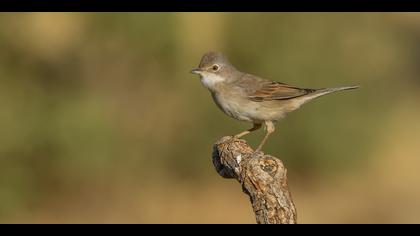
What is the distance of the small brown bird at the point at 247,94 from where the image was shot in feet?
26.3

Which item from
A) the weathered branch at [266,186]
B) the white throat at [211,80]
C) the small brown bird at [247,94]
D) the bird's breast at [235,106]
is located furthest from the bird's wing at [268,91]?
the weathered branch at [266,186]

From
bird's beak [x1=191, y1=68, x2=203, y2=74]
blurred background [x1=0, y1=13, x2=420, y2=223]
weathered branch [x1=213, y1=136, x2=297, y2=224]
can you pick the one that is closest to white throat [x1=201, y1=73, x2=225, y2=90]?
bird's beak [x1=191, y1=68, x2=203, y2=74]

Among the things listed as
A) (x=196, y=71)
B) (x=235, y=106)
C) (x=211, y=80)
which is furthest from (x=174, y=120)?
(x=235, y=106)

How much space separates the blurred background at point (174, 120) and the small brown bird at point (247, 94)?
12.4ft

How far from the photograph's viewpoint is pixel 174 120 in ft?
41.5

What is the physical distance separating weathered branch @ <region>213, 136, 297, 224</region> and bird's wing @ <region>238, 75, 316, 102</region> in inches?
75.9

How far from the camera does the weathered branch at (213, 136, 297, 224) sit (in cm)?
524

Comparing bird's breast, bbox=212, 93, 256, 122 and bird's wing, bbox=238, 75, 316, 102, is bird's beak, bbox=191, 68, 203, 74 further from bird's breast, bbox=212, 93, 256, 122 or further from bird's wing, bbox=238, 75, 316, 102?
bird's wing, bbox=238, 75, 316, 102

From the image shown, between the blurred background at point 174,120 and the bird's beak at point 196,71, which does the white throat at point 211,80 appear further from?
the blurred background at point 174,120

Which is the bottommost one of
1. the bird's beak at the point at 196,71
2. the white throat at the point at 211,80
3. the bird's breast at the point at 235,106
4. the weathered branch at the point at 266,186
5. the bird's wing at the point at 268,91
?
the weathered branch at the point at 266,186

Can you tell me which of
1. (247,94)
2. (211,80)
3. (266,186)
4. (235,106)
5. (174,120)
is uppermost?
(174,120)

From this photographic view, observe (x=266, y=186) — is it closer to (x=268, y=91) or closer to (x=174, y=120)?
(x=268, y=91)

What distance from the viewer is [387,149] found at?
1389 cm

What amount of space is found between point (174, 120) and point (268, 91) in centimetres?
439
